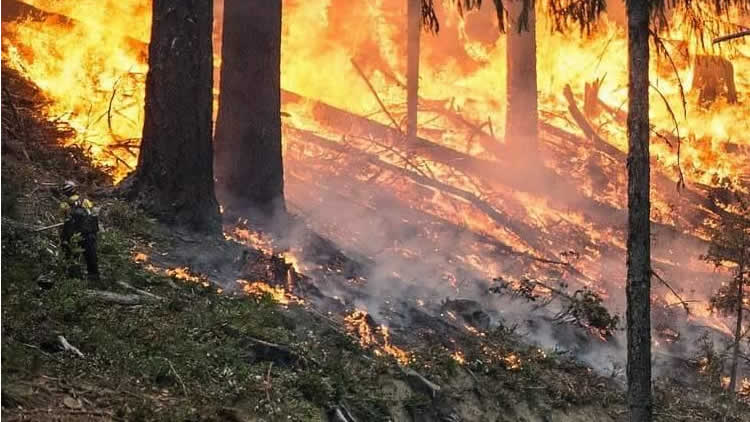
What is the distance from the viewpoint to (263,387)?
6500 millimetres

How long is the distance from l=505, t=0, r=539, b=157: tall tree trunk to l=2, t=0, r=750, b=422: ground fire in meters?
0.06

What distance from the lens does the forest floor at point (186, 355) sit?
5.70 meters

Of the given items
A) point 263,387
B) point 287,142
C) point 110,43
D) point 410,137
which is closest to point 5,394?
Result: point 263,387

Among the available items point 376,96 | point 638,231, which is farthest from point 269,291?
point 376,96

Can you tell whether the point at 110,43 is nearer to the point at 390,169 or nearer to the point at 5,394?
the point at 390,169

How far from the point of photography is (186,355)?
6.51 meters

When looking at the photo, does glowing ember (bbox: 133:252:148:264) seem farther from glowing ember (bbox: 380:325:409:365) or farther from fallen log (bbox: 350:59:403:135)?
fallen log (bbox: 350:59:403:135)

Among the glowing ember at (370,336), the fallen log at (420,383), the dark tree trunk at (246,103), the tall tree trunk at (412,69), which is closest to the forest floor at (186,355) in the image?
the fallen log at (420,383)

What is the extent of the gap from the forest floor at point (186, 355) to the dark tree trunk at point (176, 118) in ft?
1.44

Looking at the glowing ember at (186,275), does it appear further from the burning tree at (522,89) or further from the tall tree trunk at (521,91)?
the tall tree trunk at (521,91)

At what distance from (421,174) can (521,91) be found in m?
3.53

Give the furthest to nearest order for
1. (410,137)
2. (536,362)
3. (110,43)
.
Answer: (410,137) → (110,43) → (536,362)

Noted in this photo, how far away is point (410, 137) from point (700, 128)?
9.17 meters

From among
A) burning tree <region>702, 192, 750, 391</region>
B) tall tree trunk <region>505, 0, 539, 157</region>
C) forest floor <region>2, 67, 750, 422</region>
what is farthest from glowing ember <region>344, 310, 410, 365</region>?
tall tree trunk <region>505, 0, 539, 157</region>
